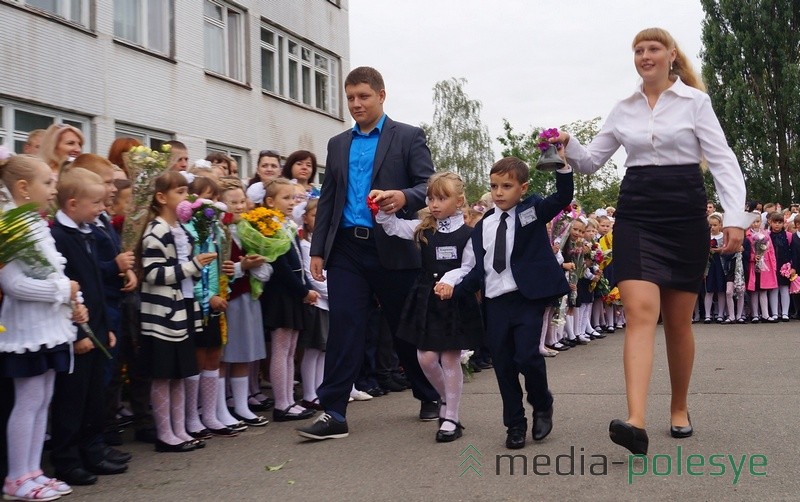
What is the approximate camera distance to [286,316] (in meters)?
7.86

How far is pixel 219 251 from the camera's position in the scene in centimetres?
714

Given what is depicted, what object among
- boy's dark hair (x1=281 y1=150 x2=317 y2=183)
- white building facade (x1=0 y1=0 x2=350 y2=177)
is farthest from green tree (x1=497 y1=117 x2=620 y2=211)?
boy's dark hair (x1=281 y1=150 x2=317 y2=183)

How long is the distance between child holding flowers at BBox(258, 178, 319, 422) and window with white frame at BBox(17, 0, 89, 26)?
899 cm

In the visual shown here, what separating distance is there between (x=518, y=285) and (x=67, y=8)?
12.0 meters

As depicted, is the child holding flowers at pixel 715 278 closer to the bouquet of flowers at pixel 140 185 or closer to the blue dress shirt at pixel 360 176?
the blue dress shirt at pixel 360 176

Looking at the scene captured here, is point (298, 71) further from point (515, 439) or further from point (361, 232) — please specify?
point (515, 439)

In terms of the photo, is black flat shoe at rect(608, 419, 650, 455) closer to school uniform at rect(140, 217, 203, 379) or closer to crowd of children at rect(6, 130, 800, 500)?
crowd of children at rect(6, 130, 800, 500)

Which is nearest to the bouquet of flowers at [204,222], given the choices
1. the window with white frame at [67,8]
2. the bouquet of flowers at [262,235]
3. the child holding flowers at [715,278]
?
the bouquet of flowers at [262,235]

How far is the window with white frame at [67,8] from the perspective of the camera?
49.6 feet

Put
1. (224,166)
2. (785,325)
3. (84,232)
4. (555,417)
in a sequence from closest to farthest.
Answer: (84,232), (555,417), (224,166), (785,325)

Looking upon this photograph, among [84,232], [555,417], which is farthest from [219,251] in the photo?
[555,417]

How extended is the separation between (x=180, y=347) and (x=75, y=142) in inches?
70.6

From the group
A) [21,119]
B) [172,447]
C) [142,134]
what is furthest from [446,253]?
[142,134]

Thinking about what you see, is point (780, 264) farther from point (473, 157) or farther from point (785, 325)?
point (473, 157)
